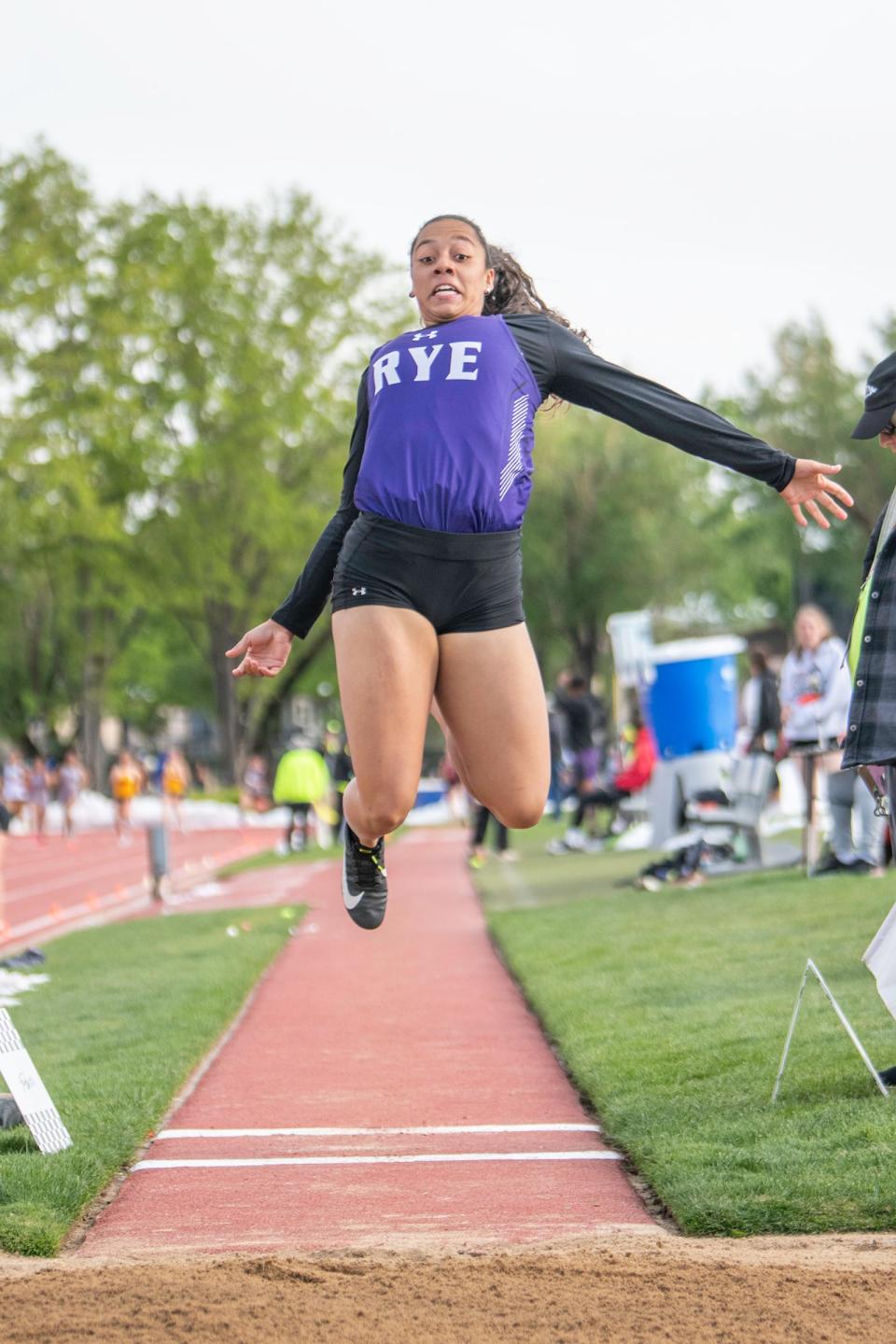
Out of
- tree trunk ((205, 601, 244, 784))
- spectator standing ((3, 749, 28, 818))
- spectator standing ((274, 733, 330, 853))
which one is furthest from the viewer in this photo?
tree trunk ((205, 601, 244, 784))

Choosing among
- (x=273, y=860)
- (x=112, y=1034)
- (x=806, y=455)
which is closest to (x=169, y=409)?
(x=806, y=455)

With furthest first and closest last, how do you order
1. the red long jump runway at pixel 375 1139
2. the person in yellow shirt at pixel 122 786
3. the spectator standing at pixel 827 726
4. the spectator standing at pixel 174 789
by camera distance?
the spectator standing at pixel 174 789 < the person in yellow shirt at pixel 122 786 < the spectator standing at pixel 827 726 < the red long jump runway at pixel 375 1139

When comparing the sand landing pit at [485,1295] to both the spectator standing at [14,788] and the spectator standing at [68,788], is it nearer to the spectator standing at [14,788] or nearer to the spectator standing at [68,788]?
the spectator standing at [68,788]

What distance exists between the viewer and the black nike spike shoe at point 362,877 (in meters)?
5.33

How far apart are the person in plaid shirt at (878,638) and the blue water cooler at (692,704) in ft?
37.0

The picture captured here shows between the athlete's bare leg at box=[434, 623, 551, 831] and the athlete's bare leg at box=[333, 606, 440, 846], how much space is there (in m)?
0.09

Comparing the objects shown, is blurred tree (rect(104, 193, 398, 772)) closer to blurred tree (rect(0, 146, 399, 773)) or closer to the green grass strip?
blurred tree (rect(0, 146, 399, 773))

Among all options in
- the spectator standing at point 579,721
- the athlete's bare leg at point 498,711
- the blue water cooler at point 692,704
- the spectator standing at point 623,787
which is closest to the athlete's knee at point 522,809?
the athlete's bare leg at point 498,711

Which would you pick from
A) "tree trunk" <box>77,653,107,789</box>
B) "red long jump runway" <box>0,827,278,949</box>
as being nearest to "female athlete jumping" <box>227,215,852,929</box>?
"red long jump runway" <box>0,827,278,949</box>

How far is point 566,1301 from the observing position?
3734 mm

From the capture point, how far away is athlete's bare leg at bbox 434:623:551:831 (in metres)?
4.77

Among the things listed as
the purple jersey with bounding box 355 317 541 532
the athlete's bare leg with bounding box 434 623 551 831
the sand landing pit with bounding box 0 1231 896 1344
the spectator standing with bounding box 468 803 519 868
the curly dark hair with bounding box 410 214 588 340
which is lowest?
the spectator standing with bounding box 468 803 519 868

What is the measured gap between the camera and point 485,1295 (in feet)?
12.4

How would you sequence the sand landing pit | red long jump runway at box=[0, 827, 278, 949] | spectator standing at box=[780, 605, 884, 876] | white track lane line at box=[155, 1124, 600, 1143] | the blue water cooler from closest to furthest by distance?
the sand landing pit < white track lane line at box=[155, 1124, 600, 1143] < spectator standing at box=[780, 605, 884, 876] < the blue water cooler < red long jump runway at box=[0, 827, 278, 949]
